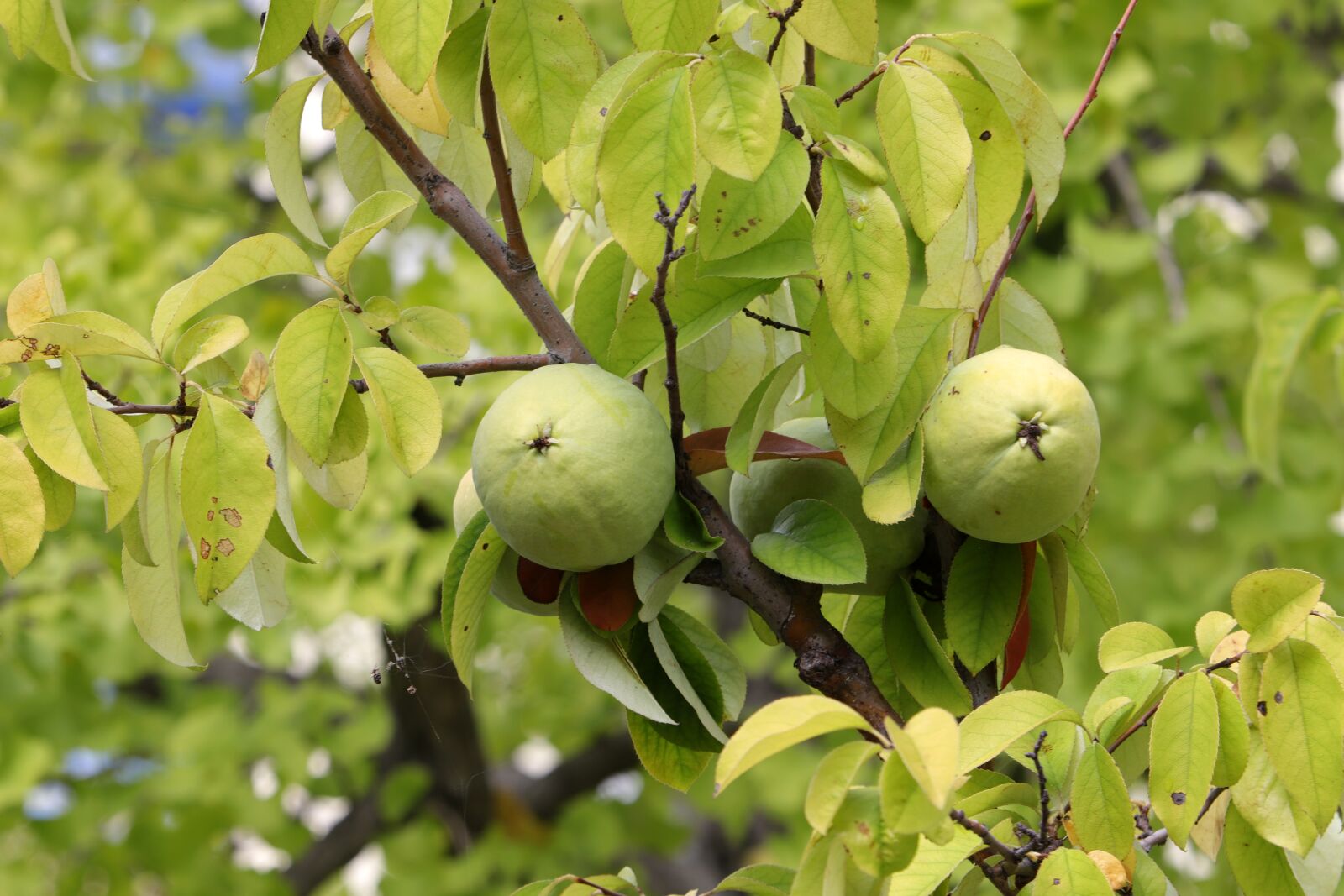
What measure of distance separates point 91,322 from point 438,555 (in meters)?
1.98

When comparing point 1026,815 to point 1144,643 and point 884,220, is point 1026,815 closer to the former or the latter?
point 1144,643

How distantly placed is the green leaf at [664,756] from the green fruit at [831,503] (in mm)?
161

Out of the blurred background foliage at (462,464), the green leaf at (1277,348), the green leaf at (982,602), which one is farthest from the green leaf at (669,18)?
the blurred background foliage at (462,464)

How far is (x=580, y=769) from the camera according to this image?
360 centimetres

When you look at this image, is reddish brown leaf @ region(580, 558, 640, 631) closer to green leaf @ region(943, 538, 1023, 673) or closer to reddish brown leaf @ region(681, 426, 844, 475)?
reddish brown leaf @ region(681, 426, 844, 475)

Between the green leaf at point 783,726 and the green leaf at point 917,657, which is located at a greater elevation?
the green leaf at point 783,726

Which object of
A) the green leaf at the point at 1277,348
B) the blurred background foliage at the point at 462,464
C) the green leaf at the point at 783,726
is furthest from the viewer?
the blurred background foliage at the point at 462,464

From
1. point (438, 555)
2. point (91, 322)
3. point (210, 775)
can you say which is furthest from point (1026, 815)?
point (210, 775)

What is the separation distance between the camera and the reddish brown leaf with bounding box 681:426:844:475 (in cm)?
87

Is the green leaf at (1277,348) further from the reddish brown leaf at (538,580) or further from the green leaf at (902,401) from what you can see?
the reddish brown leaf at (538,580)

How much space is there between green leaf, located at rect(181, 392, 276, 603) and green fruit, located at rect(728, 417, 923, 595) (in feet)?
1.08

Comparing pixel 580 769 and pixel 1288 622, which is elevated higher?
pixel 1288 622

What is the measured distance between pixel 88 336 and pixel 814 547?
468mm

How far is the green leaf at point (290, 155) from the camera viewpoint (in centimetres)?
101
